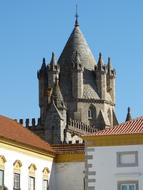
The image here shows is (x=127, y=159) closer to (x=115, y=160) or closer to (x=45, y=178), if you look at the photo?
(x=115, y=160)

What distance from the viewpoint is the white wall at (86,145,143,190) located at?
4453 cm

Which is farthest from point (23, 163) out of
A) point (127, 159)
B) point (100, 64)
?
point (100, 64)

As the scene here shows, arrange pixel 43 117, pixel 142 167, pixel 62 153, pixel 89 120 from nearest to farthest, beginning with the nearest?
pixel 142 167 < pixel 62 153 < pixel 43 117 < pixel 89 120

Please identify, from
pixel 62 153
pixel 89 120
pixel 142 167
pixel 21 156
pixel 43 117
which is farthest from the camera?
pixel 89 120

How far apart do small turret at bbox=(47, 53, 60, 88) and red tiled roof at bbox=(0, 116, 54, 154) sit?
70.8 meters

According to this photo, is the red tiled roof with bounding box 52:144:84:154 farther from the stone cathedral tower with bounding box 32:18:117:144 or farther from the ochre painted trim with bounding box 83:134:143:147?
the stone cathedral tower with bounding box 32:18:117:144

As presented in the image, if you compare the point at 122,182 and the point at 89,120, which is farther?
the point at 89,120

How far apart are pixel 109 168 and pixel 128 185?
151 centimetres

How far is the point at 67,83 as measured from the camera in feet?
426

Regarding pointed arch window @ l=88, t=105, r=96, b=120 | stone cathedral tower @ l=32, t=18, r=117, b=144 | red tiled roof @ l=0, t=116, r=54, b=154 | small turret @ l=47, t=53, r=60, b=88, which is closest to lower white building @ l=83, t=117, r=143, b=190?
red tiled roof @ l=0, t=116, r=54, b=154

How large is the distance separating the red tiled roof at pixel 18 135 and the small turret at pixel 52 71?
70.8 metres

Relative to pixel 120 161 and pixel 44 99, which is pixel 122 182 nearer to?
pixel 120 161

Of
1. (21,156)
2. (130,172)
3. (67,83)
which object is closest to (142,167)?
(130,172)

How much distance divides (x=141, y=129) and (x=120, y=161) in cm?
218
